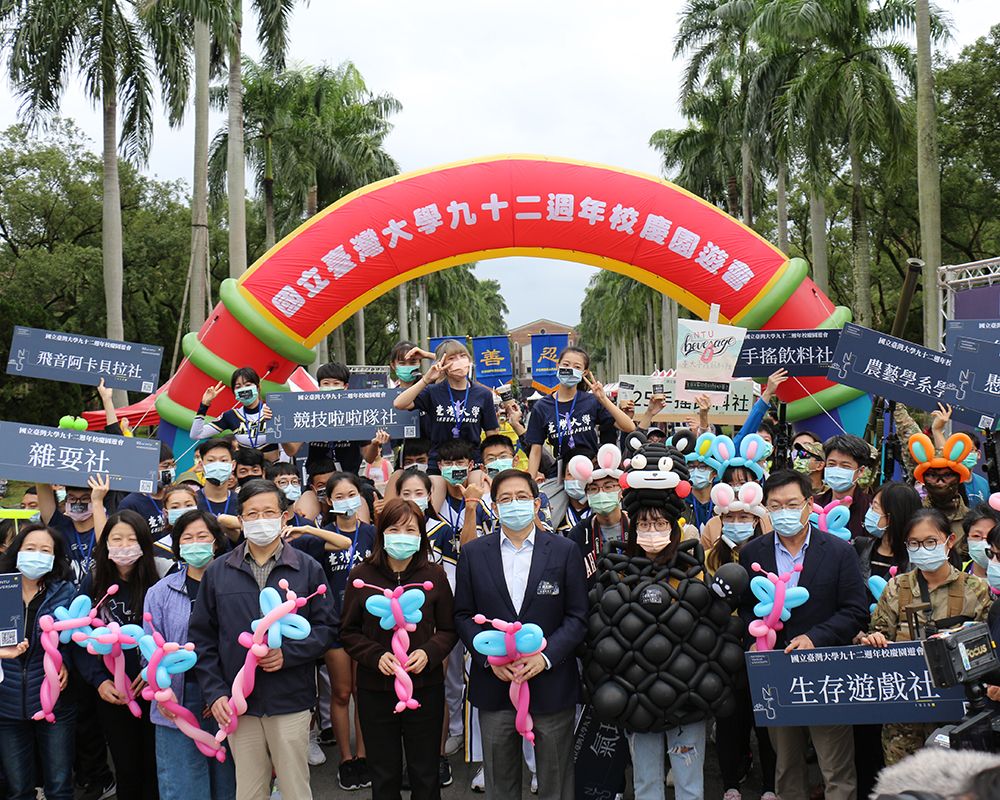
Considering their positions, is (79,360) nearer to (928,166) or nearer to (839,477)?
(839,477)

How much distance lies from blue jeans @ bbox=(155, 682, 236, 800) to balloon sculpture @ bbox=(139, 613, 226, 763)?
0.17ft

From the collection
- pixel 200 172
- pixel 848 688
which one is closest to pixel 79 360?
pixel 848 688

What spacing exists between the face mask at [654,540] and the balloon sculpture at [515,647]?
0.59 meters

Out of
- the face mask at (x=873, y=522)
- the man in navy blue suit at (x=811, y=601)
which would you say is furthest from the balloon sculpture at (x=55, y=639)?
the face mask at (x=873, y=522)

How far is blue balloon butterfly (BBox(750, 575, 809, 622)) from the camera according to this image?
3.81m

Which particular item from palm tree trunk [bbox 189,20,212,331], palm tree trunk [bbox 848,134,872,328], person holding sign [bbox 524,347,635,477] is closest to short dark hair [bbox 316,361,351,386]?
person holding sign [bbox 524,347,635,477]

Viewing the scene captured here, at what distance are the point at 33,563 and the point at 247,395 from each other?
113 inches

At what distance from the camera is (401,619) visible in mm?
3885

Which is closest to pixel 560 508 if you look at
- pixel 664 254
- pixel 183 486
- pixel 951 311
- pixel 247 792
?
pixel 183 486

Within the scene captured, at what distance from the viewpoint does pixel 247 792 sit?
3.90 m

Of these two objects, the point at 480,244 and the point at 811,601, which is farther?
the point at 480,244

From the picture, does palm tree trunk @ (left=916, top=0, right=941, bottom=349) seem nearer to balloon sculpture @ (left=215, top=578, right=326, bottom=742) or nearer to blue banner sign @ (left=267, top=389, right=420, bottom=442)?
blue banner sign @ (left=267, top=389, right=420, bottom=442)

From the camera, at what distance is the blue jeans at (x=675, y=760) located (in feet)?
12.6

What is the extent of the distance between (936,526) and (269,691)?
2.99 meters
